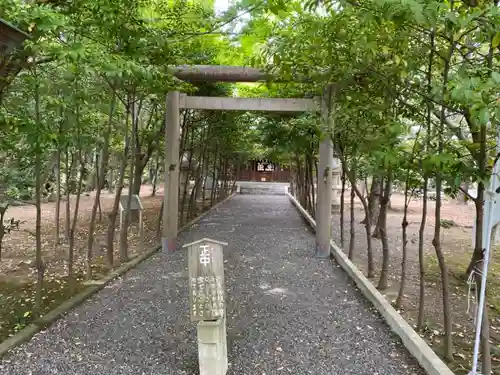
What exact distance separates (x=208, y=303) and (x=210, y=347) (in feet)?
1.05

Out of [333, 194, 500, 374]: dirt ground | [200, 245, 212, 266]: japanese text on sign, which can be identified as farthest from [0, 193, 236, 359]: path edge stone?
[333, 194, 500, 374]: dirt ground

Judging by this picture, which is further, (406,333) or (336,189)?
(336,189)

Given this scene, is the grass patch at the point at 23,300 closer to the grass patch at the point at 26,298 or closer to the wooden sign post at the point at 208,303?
the grass patch at the point at 26,298

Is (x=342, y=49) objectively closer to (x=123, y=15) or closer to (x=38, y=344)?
(x=123, y=15)

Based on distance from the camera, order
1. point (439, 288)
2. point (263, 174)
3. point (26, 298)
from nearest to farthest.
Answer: point (26, 298), point (439, 288), point (263, 174)

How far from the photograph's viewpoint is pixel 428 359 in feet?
11.1

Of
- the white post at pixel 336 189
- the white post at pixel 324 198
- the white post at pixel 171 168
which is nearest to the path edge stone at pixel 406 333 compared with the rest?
the white post at pixel 324 198

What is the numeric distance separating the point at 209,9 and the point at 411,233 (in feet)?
28.9

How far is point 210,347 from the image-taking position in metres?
3.08

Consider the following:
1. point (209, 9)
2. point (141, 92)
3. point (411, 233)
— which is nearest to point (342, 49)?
point (209, 9)

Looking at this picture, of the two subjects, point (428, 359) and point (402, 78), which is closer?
point (428, 359)

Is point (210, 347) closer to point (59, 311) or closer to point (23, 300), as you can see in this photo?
point (59, 311)

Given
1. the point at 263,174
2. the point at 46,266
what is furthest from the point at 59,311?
the point at 263,174

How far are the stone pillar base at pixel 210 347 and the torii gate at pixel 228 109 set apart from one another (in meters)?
4.49
